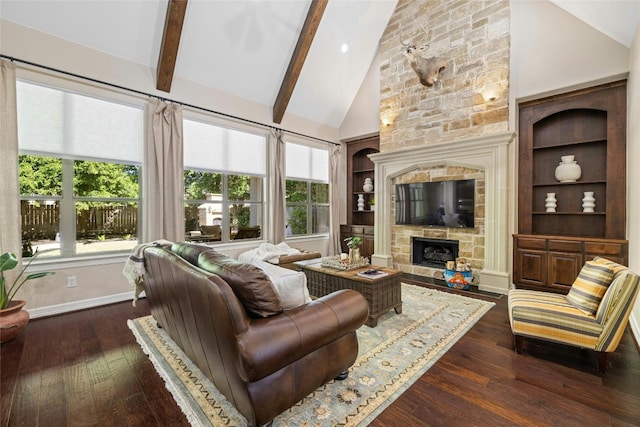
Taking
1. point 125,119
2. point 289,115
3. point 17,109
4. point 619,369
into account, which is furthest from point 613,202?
point 17,109

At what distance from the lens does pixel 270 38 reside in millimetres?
4762

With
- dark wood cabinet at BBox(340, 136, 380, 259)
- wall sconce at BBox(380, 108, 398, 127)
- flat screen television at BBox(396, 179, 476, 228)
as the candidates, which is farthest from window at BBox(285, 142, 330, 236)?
flat screen television at BBox(396, 179, 476, 228)

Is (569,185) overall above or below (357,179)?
below

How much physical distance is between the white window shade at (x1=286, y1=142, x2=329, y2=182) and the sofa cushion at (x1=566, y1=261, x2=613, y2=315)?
195 inches

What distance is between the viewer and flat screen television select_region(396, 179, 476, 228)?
4.71m

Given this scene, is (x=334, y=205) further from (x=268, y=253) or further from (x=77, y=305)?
(x=77, y=305)

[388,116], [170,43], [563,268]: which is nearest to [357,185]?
[388,116]

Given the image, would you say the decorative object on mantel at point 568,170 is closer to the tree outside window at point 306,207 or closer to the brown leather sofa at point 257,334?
the brown leather sofa at point 257,334

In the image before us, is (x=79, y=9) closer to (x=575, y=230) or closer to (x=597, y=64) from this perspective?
(x=597, y=64)

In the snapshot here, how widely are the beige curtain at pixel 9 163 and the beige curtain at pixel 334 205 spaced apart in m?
5.15

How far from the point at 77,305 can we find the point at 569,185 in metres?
6.97

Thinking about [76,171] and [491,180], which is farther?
[491,180]

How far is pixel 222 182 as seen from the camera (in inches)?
200

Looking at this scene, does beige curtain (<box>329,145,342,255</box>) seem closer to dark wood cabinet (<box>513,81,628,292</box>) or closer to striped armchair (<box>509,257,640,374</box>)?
dark wood cabinet (<box>513,81,628,292</box>)
